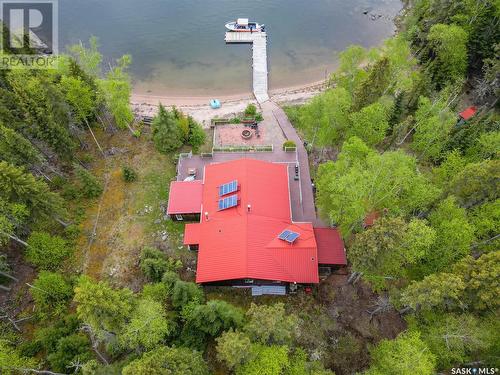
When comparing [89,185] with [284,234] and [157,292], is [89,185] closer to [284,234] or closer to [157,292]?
[157,292]

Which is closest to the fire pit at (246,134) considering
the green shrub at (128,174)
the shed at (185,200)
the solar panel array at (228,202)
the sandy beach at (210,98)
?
the sandy beach at (210,98)

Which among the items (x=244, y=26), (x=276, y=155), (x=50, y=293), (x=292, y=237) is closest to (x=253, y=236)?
(x=292, y=237)

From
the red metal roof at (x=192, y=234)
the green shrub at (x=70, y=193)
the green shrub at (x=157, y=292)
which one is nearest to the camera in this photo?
the green shrub at (x=157, y=292)

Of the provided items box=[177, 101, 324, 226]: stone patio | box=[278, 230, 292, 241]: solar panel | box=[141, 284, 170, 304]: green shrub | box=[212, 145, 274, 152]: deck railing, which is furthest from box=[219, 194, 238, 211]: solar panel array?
box=[212, 145, 274, 152]: deck railing

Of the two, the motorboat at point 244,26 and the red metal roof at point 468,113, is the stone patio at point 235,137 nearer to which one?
the red metal roof at point 468,113

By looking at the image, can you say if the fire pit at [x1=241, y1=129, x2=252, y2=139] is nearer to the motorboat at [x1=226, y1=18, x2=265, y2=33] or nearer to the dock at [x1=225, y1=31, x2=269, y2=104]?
the dock at [x1=225, y1=31, x2=269, y2=104]
